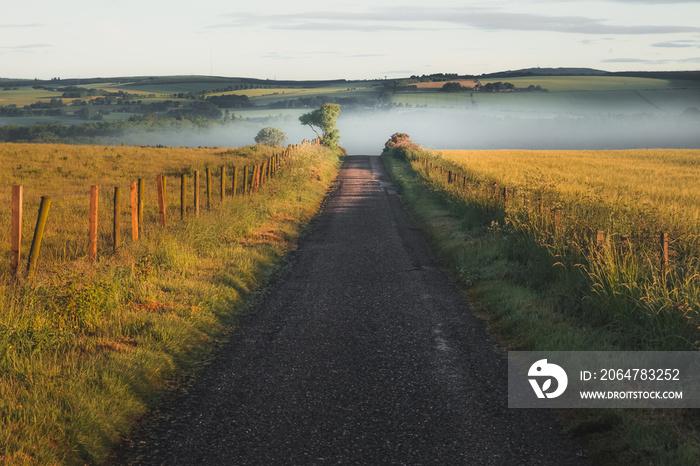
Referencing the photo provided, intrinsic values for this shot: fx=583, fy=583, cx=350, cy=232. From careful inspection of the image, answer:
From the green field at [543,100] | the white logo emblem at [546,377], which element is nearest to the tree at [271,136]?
the green field at [543,100]

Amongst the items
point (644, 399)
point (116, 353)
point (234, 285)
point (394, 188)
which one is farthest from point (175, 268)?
point (394, 188)

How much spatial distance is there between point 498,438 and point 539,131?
170 m

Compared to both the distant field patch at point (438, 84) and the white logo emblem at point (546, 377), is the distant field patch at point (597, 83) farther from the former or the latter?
the white logo emblem at point (546, 377)

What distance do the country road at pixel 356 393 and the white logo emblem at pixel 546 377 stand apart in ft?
1.14

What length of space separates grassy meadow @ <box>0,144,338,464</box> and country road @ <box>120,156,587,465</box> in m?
0.50

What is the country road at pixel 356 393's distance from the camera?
509cm

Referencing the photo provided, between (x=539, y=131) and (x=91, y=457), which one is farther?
(x=539, y=131)

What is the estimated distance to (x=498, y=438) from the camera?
209 inches

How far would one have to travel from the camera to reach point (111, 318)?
27.0 ft

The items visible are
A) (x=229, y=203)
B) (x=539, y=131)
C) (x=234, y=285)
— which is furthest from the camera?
(x=539, y=131)

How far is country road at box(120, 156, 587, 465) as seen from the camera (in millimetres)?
5094

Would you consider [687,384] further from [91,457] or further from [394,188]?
[394,188]

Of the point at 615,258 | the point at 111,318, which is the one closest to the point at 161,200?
the point at 111,318

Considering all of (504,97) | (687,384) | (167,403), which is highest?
(504,97)
